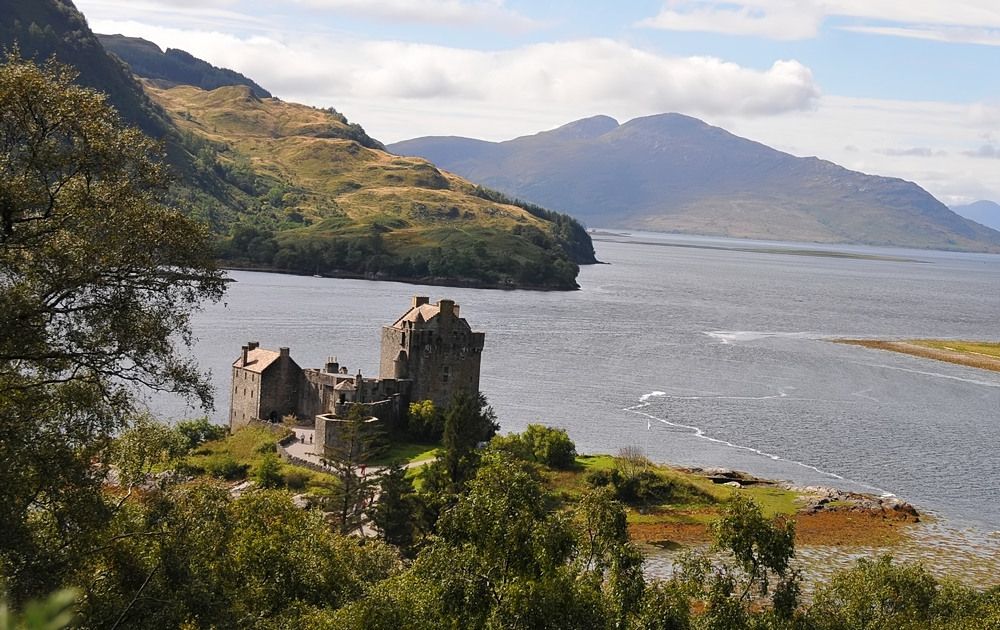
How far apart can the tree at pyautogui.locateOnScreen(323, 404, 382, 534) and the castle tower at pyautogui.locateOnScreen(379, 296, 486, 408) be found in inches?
333

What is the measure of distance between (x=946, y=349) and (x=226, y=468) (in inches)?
5577

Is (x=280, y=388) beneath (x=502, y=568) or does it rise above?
beneath

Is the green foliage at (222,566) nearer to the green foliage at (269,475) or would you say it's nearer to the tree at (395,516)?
the tree at (395,516)

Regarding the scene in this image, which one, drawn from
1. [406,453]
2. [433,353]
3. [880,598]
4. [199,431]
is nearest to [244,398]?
[199,431]

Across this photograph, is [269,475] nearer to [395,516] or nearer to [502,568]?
[395,516]

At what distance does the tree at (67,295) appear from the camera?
2166cm

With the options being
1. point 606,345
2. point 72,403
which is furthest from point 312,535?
point 606,345

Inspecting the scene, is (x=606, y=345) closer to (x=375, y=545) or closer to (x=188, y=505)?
(x=375, y=545)

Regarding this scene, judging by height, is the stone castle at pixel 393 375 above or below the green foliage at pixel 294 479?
above

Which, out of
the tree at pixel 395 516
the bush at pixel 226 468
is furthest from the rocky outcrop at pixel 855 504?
the bush at pixel 226 468

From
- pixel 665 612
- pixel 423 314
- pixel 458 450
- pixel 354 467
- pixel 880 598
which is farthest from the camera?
pixel 423 314

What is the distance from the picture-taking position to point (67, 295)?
2259 cm

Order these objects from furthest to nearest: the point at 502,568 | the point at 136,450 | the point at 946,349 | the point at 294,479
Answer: the point at 946,349
the point at 294,479
the point at 502,568
the point at 136,450

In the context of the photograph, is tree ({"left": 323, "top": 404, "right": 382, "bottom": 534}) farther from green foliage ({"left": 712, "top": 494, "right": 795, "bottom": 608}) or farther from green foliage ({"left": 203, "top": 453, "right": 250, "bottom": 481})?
green foliage ({"left": 712, "top": 494, "right": 795, "bottom": 608})
